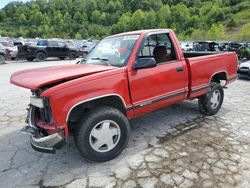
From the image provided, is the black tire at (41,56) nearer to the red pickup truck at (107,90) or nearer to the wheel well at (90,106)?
the red pickup truck at (107,90)

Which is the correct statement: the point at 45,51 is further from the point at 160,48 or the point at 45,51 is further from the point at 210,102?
the point at 210,102

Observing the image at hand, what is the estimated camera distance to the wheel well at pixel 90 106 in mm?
3664

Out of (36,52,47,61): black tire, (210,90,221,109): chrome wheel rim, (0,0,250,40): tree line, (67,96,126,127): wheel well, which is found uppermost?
(0,0,250,40): tree line

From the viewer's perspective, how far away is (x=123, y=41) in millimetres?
4523

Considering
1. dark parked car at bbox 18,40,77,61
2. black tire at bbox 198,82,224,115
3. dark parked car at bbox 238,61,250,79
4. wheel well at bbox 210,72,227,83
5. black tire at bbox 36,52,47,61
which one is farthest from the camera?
black tire at bbox 36,52,47,61

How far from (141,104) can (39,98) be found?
163 cm

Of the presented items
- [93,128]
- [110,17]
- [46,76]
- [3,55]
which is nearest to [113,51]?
[46,76]

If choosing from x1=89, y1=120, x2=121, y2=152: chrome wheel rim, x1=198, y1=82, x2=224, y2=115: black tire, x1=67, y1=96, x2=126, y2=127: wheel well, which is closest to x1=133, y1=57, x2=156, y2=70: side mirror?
x1=67, y1=96, x2=126, y2=127: wheel well

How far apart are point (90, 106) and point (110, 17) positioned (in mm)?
116175

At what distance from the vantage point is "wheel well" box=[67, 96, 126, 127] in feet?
12.0

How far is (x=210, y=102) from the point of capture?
569 cm

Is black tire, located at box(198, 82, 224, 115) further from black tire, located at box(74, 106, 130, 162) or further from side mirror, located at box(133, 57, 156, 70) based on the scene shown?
black tire, located at box(74, 106, 130, 162)

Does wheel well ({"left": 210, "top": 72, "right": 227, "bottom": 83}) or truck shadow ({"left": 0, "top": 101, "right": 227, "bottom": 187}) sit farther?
wheel well ({"left": 210, "top": 72, "right": 227, "bottom": 83})

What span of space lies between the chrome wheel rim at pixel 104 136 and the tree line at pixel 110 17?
266ft
